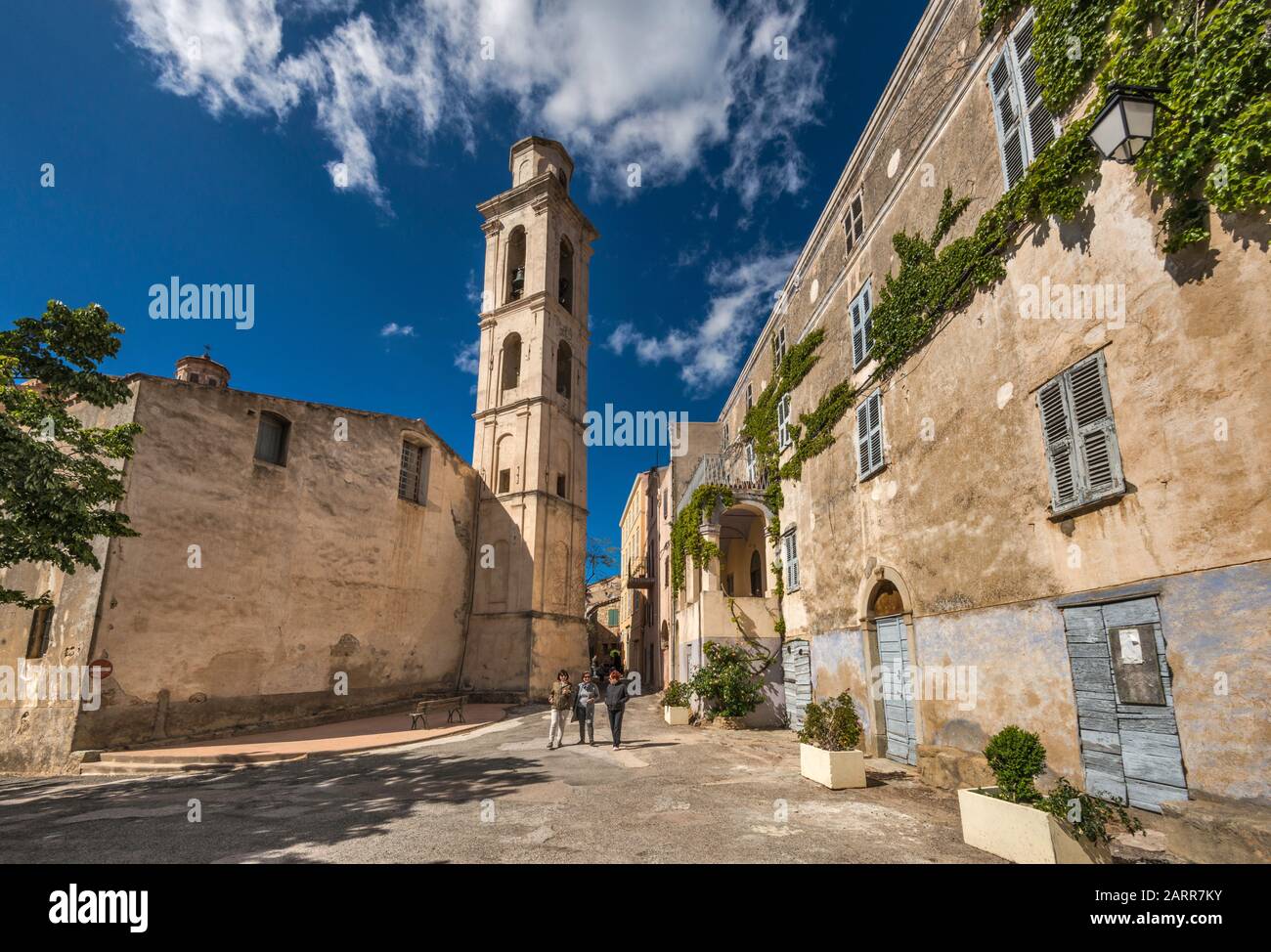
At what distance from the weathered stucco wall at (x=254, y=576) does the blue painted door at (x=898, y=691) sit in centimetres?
1488

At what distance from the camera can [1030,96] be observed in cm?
801

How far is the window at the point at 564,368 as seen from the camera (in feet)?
98.7

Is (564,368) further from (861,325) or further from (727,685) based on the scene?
(861,325)

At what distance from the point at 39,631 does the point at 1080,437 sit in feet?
64.6

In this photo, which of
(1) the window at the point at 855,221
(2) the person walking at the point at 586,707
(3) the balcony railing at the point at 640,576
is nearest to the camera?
(1) the window at the point at 855,221

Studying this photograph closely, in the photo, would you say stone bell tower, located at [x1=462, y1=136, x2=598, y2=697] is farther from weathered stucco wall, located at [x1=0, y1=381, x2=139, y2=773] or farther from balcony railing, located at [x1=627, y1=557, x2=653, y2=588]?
weathered stucco wall, located at [x1=0, y1=381, x2=139, y2=773]

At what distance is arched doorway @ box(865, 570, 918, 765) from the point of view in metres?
9.99

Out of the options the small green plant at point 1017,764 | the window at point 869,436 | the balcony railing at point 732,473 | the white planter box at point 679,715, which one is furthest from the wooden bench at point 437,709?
the small green plant at point 1017,764

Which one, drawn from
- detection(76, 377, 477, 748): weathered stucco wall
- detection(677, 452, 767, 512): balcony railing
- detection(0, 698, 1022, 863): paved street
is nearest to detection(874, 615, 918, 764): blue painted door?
detection(0, 698, 1022, 863): paved street

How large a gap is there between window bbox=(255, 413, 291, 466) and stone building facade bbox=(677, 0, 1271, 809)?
15.1m

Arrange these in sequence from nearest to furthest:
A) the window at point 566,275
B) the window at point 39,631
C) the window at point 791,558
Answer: the window at point 39,631 → the window at point 791,558 → the window at point 566,275

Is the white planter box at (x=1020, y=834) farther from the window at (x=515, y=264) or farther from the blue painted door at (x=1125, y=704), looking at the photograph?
the window at (x=515, y=264)

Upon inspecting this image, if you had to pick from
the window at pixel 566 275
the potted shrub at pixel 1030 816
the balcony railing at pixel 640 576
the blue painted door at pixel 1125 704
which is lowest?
the potted shrub at pixel 1030 816
